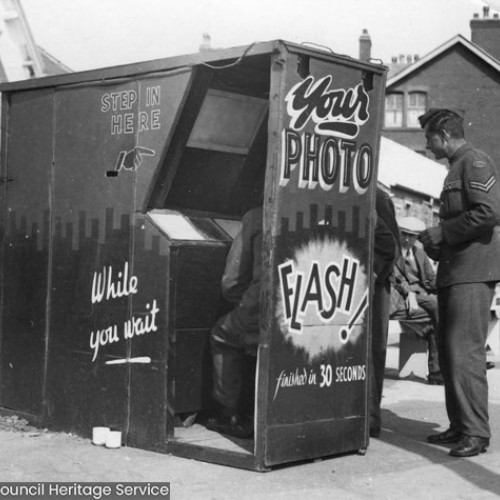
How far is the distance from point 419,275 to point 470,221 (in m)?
4.72

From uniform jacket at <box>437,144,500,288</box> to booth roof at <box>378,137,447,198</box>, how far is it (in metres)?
15.2

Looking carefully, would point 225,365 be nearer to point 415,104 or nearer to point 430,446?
point 430,446

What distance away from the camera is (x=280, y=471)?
5.38m

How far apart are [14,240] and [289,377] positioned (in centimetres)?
248

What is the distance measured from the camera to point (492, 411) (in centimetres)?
767

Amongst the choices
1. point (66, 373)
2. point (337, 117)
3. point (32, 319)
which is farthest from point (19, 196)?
point (337, 117)

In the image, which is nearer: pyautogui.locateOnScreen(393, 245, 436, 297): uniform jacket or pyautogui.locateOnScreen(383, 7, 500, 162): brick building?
pyautogui.locateOnScreen(393, 245, 436, 297): uniform jacket

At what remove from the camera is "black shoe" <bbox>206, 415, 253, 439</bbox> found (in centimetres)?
612

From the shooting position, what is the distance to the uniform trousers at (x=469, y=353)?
595cm

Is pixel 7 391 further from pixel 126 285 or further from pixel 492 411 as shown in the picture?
pixel 492 411

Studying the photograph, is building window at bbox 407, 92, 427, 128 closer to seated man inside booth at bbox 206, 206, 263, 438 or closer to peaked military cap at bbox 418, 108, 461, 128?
peaked military cap at bbox 418, 108, 461, 128

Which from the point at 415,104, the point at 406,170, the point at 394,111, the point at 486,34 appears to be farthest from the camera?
the point at 486,34

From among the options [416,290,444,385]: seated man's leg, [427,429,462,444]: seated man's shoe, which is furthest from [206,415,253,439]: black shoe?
[416,290,444,385]: seated man's leg

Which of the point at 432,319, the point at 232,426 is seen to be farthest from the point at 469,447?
the point at 432,319
